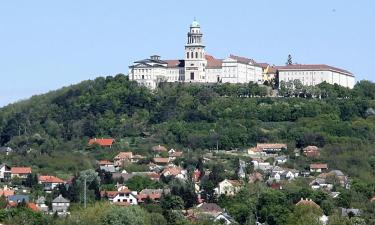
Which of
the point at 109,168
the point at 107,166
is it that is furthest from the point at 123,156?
the point at 109,168

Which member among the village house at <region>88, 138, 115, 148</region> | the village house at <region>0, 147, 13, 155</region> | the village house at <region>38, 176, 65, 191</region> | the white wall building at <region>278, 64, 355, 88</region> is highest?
the white wall building at <region>278, 64, 355, 88</region>

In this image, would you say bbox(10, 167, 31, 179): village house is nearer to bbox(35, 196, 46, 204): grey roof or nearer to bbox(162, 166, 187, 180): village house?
bbox(162, 166, 187, 180): village house

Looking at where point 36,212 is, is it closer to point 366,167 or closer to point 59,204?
point 59,204

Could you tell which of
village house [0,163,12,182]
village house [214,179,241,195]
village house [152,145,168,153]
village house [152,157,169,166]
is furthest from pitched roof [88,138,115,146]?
village house [214,179,241,195]

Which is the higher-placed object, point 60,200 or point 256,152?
point 256,152

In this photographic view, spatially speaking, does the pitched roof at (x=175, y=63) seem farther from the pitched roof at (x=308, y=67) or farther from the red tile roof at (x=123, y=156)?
→ the red tile roof at (x=123, y=156)

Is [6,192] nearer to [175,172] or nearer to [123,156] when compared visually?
[175,172]
